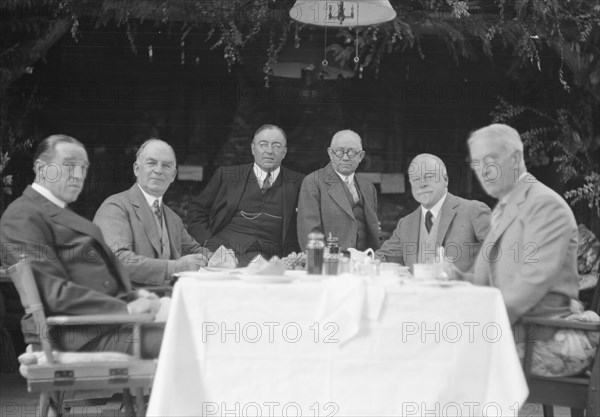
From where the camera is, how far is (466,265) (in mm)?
5879

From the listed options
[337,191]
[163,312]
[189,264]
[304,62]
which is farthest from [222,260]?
[304,62]

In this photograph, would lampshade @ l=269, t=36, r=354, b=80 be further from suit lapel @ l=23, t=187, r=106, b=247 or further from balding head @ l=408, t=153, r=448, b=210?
suit lapel @ l=23, t=187, r=106, b=247

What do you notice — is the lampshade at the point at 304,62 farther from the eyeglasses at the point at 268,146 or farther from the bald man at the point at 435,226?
the bald man at the point at 435,226

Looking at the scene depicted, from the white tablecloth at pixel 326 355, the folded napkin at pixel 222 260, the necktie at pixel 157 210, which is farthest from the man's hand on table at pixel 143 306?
the necktie at pixel 157 210

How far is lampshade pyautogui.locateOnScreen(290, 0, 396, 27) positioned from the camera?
521 cm

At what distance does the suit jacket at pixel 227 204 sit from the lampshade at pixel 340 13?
68.1 inches

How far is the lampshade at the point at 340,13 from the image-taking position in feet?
17.1

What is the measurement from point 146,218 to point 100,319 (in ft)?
5.32

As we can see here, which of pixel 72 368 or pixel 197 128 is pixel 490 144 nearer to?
pixel 72 368

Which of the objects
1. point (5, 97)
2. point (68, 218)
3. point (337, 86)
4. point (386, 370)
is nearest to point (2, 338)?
point (5, 97)

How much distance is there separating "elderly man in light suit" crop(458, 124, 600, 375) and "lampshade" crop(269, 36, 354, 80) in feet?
10.8

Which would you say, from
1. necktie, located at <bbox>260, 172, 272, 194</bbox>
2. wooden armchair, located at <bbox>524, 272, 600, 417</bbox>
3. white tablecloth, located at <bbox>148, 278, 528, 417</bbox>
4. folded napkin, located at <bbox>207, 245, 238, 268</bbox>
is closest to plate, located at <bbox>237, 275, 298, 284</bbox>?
white tablecloth, located at <bbox>148, 278, 528, 417</bbox>

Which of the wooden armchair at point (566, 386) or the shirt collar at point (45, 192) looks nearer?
the wooden armchair at point (566, 386)

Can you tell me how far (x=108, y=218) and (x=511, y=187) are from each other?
253 cm
